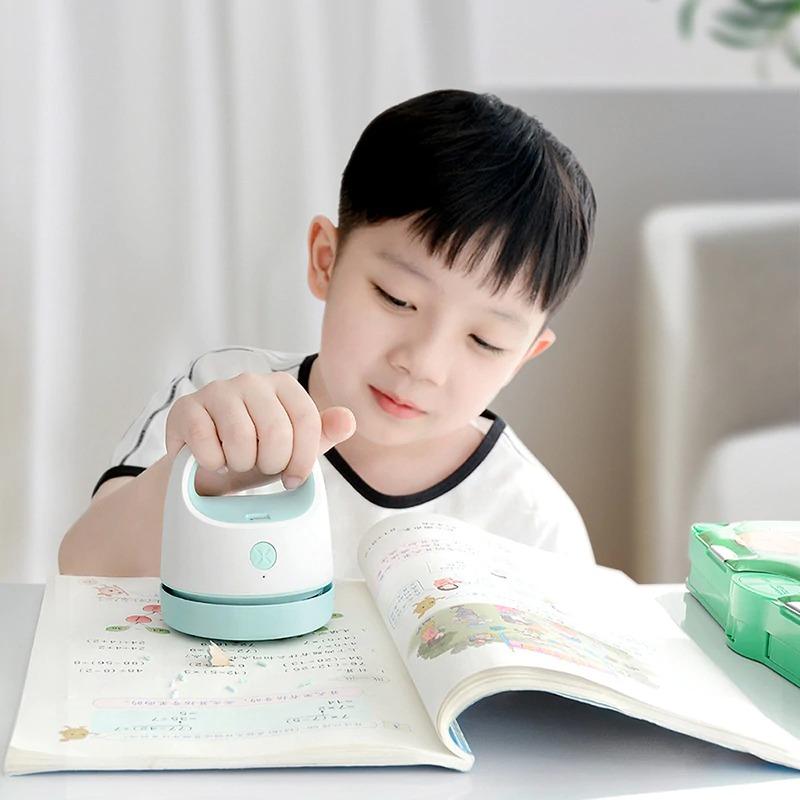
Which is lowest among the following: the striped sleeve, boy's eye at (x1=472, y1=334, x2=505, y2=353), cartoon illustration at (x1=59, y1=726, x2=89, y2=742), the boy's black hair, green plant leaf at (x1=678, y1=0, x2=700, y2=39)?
the striped sleeve

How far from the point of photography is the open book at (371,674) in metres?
0.49

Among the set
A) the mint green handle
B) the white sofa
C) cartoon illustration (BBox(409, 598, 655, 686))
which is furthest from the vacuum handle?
the white sofa

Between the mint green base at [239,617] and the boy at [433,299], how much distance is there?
231 mm

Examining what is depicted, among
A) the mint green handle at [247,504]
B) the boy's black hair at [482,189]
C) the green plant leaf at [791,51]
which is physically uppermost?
the green plant leaf at [791,51]

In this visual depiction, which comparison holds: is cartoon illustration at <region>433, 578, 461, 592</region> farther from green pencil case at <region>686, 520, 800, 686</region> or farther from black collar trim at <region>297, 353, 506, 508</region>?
black collar trim at <region>297, 353, 506, 508</region>

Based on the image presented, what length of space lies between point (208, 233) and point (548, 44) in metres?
0.51

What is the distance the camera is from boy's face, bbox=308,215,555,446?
3.14ft

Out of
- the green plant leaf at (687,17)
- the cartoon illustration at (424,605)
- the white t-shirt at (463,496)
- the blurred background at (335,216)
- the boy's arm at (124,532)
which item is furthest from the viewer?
the green plant leaf at (687,17)

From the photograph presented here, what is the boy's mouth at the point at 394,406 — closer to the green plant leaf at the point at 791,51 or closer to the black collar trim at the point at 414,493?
the black collar trim at the point at 414,493

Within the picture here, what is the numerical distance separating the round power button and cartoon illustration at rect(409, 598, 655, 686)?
0.09 m

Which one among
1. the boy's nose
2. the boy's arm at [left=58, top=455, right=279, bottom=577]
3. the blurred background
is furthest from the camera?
the blurred background

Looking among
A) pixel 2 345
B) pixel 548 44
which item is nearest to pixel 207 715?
pixel 2 345

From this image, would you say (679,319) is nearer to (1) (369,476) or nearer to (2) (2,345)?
(1) (369,476)

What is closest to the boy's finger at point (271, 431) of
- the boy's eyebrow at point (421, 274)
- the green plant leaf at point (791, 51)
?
the boy's eyebrow at point (421, 274)
